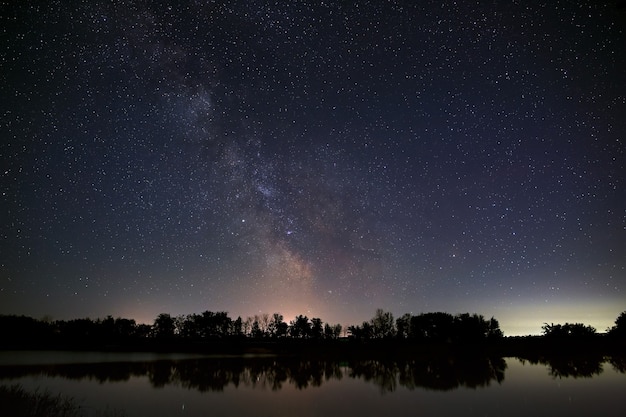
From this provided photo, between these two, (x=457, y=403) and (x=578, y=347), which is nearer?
(x=457, y=403)

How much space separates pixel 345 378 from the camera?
121 feet

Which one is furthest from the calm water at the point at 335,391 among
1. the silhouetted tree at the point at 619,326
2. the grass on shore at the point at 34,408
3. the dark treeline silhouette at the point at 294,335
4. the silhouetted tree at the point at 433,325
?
the silhouetted tree at the point at 433,325

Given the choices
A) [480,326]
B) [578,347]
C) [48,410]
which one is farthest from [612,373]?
[480,326]

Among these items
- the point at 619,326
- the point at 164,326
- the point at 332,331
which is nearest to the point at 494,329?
the point at 619,326

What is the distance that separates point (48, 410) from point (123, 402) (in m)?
5.20

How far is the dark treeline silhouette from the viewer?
8112cm

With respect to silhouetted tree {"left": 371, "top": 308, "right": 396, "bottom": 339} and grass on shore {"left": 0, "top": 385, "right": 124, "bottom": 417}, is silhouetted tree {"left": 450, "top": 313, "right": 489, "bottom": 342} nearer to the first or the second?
silhouetted tree {"left": 371, "top": 308, "right": 396, "bottom": 339}

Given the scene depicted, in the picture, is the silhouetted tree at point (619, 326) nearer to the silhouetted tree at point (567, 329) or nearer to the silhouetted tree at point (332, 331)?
the silhouetted tree at point (567, 329)

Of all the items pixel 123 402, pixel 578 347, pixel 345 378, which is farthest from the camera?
pixel 578 347

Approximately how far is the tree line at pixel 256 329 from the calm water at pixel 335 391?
69.4 m

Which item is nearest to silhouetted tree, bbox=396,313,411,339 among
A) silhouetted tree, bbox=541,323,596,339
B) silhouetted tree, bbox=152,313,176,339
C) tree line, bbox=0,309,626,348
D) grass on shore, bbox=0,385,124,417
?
tree line, bbox=0,309,626,348

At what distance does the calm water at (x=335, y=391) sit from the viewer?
70.8 feet

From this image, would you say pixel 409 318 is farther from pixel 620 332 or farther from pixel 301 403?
pixel 301 403

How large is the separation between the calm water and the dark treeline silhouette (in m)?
35.8
